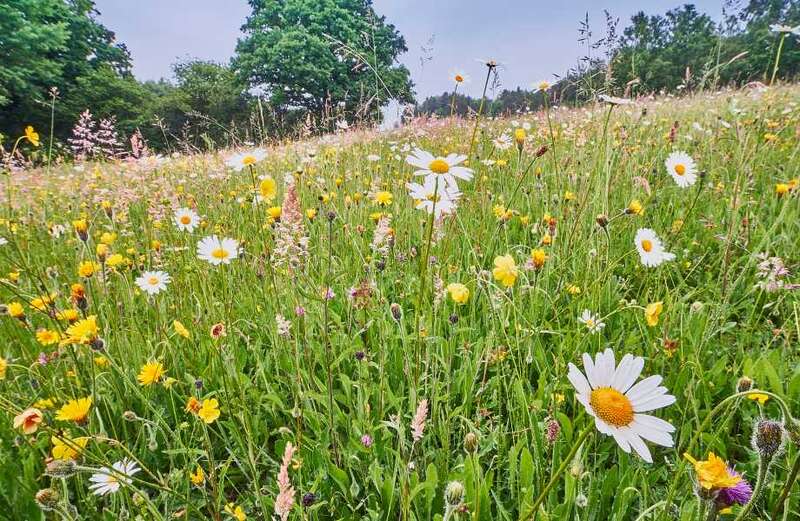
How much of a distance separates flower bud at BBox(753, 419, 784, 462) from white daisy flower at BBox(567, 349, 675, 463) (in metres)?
0.13

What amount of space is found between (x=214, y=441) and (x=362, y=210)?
1.53 meters

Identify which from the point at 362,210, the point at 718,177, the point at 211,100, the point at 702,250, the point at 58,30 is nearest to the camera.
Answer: the point at 702,250

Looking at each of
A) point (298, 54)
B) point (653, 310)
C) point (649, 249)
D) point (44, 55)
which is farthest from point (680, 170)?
point (44, 55)

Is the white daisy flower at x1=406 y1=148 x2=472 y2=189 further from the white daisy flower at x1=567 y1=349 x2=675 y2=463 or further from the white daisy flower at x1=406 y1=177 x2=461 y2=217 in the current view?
the white daisy flower at x1=567 y1=349 x2=675 y2=463

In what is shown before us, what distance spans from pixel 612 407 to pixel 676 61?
2511 cm

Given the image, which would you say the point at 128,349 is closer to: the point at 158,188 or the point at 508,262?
the point at 508,262

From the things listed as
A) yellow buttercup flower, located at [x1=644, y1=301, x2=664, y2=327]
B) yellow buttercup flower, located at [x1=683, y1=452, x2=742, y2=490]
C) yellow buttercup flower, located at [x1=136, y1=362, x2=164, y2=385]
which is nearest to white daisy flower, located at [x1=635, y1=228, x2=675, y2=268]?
yellow buttercup flower, located at [x1=644, y1=301, x2=664, y2=327]

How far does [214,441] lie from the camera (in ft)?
3.67

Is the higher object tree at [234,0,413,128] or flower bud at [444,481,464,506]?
tree at [234,0,413,128]

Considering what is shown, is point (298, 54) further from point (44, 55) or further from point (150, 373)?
point (150, 373)

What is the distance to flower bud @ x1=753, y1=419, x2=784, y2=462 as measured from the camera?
507mm

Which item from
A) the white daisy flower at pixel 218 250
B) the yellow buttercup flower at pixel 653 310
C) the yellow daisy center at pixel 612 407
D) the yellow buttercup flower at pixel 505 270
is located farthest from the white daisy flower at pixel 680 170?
the white daisy flower at pixel 218 250

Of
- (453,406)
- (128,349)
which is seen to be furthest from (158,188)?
(453,406)

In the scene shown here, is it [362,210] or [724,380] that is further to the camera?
[362,210]
